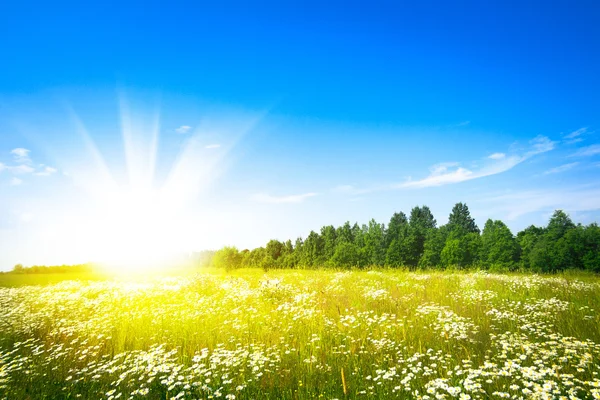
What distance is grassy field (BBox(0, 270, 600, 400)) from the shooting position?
4301 millimetres

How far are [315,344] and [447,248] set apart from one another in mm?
33311

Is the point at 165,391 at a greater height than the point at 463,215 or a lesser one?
lesser

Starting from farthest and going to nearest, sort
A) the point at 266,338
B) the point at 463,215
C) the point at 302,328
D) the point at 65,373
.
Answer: the point at 463,215, the point at 302,328, the point at 266,338, the point at 65,373

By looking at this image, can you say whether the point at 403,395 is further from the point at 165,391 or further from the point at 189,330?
the point at 189,330

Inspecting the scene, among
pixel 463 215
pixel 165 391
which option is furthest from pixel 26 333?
pixel 463 215

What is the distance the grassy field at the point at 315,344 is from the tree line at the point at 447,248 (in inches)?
481

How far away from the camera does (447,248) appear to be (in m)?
34.8

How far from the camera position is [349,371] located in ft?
16.2

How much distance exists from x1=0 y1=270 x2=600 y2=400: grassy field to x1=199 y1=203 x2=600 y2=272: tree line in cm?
1221

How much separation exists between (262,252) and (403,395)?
5661 cm

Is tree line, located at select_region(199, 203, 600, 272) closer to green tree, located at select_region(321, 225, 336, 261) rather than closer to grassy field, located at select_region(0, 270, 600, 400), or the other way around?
green tree, located at select_region(321, 225, 336, 261)

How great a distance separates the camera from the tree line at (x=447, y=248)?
26.0 meters

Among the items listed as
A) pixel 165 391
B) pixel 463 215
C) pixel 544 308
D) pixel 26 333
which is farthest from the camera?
pixel 463 215

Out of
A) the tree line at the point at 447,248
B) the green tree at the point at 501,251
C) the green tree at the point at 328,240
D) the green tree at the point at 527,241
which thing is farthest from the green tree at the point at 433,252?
the green tree at the point at 328,240
